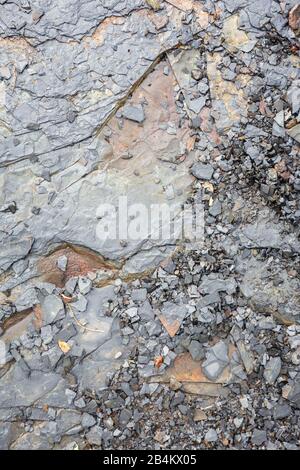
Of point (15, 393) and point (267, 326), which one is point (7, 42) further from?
point (267, 326)

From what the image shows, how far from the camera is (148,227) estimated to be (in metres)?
3.55

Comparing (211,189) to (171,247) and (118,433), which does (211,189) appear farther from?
(118,433)

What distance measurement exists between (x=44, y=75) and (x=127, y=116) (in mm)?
621

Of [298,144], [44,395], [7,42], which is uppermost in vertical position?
[7,42]

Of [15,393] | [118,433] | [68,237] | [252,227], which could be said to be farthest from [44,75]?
[118,433]

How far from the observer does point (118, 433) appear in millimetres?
3287

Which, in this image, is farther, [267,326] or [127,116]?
[127,116]

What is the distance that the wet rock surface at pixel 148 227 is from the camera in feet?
10.9

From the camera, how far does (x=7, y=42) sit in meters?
3.61

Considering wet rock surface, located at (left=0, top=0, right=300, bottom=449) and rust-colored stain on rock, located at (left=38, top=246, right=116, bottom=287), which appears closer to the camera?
wet rock surface, located at (left=0, top=0, right=300, bottom=449)

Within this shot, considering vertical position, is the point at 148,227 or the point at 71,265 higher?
the point at 148,227

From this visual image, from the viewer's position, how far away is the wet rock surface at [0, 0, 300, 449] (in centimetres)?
333
